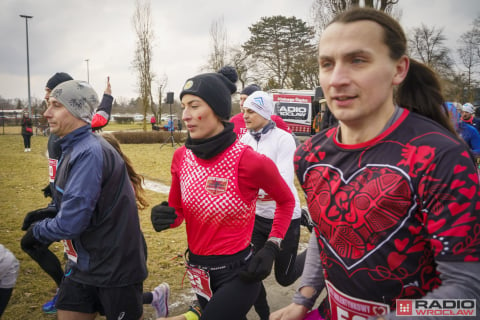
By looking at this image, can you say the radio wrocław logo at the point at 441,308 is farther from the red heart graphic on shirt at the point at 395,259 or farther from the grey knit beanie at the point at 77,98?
the grey knit beanie at the point at 77,98

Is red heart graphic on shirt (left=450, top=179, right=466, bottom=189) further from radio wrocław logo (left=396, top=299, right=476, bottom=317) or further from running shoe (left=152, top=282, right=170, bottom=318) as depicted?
running shoe (left=152, top=282, right=170, bottom=318)

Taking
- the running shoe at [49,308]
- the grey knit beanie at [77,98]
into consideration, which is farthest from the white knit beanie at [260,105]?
the running shoe at [49,308]

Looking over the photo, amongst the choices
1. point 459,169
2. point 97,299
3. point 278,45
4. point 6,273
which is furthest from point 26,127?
point 278,45

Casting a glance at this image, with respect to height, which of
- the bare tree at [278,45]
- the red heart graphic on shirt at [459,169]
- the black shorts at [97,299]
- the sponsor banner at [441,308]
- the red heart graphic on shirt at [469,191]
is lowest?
the black shorts at [97,299]

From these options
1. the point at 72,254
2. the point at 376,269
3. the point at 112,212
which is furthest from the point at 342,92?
the point at 72,254

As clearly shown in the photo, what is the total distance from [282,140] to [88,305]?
2.34 meters

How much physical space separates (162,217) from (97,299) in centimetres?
84

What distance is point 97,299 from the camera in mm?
2457

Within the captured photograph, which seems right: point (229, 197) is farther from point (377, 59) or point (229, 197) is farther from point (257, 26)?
point (257, 26)

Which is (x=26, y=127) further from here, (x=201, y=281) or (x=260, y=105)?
(x=201, y=281)

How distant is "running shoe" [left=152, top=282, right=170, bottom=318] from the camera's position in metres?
3.22

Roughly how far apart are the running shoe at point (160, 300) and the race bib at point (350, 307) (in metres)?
2.22

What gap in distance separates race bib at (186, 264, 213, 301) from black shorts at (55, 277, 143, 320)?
1.51 ft

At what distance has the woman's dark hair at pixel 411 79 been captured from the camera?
1269mm
